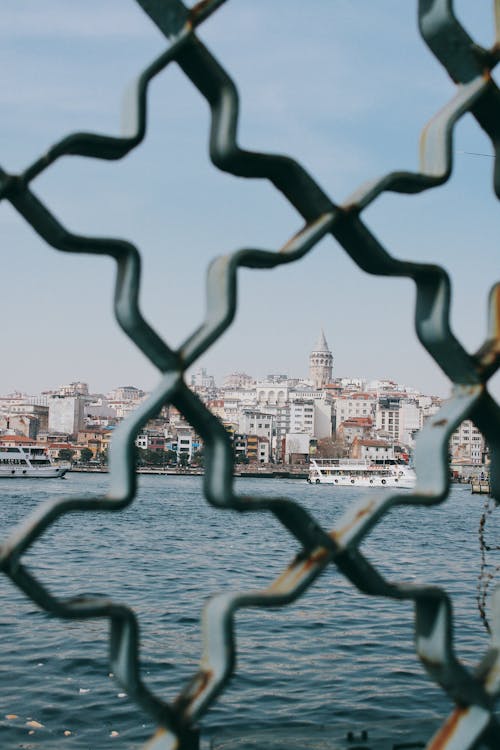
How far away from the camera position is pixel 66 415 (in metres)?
135

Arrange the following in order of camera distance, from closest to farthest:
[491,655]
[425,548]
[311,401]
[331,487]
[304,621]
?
1. [491,655]
2. [304,621]
3. [425,548]
4. [331,487]
5. [311,401]

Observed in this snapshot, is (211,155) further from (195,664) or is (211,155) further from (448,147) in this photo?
(195,664)

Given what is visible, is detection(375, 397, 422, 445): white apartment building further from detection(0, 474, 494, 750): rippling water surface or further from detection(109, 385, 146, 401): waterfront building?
detection(0, 474, 494, 750): rippling water surface

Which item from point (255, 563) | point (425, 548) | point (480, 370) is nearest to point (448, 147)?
point (480, 370)

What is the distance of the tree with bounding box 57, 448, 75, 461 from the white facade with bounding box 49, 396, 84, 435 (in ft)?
87.7

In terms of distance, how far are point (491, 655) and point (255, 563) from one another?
1831 centimetres

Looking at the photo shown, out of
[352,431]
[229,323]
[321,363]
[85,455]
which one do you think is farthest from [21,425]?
[229,323]

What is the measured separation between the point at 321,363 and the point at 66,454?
74513 millimetres

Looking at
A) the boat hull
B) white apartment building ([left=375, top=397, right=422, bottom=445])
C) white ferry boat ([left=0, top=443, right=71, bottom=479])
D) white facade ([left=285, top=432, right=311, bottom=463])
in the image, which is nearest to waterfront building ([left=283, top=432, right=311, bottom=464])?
white facade ([left=285, top=432, right=311, bottom=463])

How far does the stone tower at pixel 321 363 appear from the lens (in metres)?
170

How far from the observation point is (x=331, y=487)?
7894cm

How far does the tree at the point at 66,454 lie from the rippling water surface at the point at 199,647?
273ft

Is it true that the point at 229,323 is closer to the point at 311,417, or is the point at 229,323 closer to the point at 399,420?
the point at 311,417

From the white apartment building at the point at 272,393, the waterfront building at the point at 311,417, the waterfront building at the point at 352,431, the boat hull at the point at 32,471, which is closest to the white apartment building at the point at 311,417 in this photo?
the waterfront building at the point at 311,417
